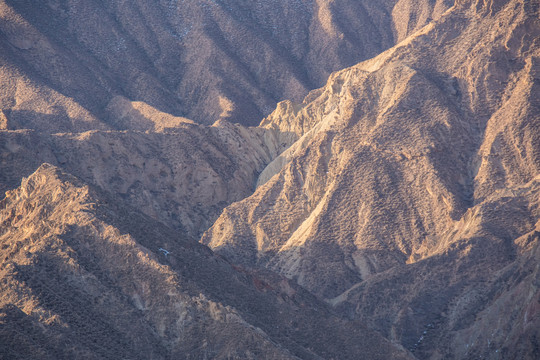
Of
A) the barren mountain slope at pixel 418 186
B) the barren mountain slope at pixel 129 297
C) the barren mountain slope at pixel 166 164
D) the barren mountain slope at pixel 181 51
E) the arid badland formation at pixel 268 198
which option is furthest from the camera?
the barren mountain slope at pixel 181 51

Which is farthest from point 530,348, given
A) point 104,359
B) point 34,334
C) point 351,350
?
point 34,334

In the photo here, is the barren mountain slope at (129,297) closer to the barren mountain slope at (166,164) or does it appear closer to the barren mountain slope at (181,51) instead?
the barren mountain slope at (166,164)

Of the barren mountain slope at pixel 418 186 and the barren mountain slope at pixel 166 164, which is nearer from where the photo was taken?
the barren mountain slope at pixel 418 186

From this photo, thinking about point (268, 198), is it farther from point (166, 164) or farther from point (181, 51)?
point (181, 51)

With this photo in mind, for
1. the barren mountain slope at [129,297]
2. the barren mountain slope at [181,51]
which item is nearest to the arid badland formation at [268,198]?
the barren mountain slope at [129,297]

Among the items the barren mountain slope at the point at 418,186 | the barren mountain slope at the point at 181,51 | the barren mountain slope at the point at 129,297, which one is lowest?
the barren mountain slope at the point at 129,297

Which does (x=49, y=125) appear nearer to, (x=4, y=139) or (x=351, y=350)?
(x=4, y=139)
